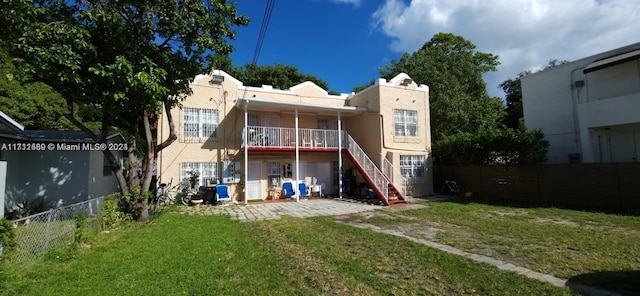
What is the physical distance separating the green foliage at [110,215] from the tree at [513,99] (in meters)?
28.7

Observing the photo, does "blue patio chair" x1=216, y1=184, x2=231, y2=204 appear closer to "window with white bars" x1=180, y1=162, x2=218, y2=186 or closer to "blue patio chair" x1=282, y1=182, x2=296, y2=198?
"window with white bars" x1=180, y1=162, x2=218, y2=186

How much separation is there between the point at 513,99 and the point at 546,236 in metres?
25.7

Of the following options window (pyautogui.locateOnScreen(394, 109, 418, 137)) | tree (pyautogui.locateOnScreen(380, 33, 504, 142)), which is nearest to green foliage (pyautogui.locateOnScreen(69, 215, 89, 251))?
window (pyautogui.locateOnScreen(394, 109, 418, 137))

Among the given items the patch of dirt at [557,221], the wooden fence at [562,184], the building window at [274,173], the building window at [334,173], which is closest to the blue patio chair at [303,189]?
the building window at [274,173]

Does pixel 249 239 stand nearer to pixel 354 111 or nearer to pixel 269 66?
pixel 354 111

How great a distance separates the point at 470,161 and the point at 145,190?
45.8 ft

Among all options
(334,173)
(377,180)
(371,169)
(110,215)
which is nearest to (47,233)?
(110,215)

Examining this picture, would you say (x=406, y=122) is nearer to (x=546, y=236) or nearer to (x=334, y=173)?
(x=334, y=173)

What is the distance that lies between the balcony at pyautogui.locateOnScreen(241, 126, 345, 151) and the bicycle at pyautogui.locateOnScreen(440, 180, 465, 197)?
5721 millimetres

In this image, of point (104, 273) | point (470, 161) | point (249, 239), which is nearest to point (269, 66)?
point (470, 161)

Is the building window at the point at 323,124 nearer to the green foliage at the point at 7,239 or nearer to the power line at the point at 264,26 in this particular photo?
the power line at the point at 264,26

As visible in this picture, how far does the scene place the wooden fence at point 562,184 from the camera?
32.6 ft

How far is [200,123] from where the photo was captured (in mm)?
14352

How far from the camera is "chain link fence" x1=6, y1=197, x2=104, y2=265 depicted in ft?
17.0
